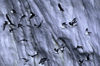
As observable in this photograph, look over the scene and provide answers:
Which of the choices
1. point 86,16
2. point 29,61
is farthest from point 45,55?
point 86,16

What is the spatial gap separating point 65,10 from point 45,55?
148 mm

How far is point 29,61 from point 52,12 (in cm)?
16

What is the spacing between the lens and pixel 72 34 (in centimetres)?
88

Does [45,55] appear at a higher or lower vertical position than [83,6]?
lower

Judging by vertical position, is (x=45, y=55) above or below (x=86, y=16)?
below

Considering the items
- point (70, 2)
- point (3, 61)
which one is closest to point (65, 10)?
point (70, 2)

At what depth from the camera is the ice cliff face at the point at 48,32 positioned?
0.86m

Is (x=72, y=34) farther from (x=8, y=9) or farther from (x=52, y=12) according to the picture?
(x=8, y=9)

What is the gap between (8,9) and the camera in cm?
86

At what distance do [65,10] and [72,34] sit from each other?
8 cm

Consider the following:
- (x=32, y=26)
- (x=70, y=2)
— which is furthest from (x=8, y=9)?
(x=70, y=2)

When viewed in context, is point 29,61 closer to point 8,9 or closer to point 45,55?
point 45,55

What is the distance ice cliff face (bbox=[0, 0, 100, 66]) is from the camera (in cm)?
86

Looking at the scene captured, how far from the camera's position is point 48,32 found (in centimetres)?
87
